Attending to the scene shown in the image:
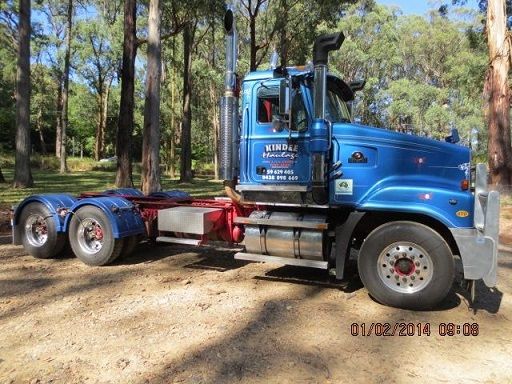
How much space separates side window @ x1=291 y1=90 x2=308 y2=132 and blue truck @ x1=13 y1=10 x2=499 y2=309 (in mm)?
13

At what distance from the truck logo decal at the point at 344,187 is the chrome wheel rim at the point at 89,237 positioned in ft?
12.2

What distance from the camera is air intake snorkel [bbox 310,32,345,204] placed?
5.83 m

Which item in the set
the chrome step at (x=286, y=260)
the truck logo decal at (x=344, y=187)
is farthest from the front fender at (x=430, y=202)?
the chrome step at (x=286, y=260)

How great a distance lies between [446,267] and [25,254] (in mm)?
6704

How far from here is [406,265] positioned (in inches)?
221

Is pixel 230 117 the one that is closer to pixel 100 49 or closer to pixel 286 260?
pixel 286 260

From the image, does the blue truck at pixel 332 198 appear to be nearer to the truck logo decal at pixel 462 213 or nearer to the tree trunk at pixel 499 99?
the truck logo decal at pixel 462 213

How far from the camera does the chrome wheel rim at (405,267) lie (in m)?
5.52

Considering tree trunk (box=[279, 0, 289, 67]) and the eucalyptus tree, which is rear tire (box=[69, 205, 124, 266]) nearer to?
tree trunk (box=[279, 0, 289, 67])

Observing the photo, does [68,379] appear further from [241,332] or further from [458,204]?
[458,204]

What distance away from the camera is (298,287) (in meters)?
6.49

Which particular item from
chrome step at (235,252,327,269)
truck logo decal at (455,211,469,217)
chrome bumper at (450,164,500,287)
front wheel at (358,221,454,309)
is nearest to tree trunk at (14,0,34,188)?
chrome step at (235,252,327,269)

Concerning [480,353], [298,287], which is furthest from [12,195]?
[480,353]

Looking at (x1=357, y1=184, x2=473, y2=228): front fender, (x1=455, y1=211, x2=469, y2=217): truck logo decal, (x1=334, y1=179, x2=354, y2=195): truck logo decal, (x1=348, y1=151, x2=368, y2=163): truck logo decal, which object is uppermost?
(x1=348, y1=151, x2=368, y2=163): truck logo decal
